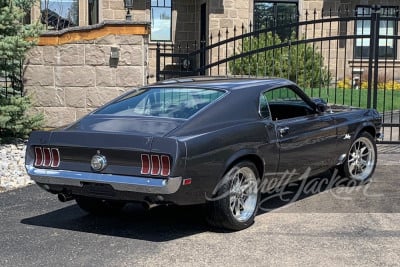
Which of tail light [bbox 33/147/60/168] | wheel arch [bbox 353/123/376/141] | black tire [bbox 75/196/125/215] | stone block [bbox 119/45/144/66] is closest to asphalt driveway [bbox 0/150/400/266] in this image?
black tire [bbox 75/196/125/215]

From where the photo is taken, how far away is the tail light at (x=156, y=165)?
5157mm

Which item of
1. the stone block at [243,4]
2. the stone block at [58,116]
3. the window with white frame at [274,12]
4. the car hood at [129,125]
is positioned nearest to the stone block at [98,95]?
the stone block at [58,116]

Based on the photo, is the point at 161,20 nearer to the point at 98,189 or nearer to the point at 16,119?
the point at 16,119

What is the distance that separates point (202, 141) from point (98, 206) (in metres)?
1.66

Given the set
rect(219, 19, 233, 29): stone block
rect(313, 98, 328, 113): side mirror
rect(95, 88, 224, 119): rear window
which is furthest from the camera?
rect(219, 19, 233, 29): stone block

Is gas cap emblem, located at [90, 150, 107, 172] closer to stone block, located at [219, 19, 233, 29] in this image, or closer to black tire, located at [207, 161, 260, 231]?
black tire, located at [207, 161, 260, 231]

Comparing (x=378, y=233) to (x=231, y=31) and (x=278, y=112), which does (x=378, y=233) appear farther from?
(x=231, y=31)

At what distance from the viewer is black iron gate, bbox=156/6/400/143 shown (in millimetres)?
10672

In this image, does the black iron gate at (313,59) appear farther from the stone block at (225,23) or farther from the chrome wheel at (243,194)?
the chrome wheel at (243,194)

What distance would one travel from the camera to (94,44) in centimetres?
1080

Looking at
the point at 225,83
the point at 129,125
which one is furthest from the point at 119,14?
the point at 129,125

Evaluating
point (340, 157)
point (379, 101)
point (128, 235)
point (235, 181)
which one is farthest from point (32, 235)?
point (379, 101)

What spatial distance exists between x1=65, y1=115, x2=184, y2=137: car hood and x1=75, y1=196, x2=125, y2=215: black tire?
87 centimetres

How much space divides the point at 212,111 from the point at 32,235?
2066 millimetres
